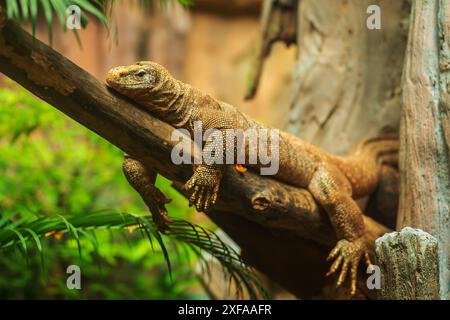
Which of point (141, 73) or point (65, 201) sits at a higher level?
point (141, 73)

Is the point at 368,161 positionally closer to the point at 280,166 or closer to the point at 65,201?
the point at 280,166

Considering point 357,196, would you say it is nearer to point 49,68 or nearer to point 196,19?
point 49,68

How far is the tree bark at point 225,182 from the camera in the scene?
334 centimetres

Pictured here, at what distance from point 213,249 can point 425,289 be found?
1.66m

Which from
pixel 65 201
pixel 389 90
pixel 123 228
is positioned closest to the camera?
pixel 123 228

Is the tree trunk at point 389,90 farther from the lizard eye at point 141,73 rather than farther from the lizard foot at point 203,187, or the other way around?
the lizard eye at point 141,73

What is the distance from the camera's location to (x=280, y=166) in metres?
4.34

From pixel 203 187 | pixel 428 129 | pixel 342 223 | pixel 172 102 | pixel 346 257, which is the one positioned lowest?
pixel 346 257

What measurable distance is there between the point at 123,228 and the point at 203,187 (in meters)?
1.12

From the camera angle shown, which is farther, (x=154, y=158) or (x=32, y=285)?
(x=32, y=285)

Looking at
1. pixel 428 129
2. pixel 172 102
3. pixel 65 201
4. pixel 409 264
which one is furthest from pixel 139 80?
pixel 65 201

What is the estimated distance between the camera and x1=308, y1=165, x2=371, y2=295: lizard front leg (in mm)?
4395
